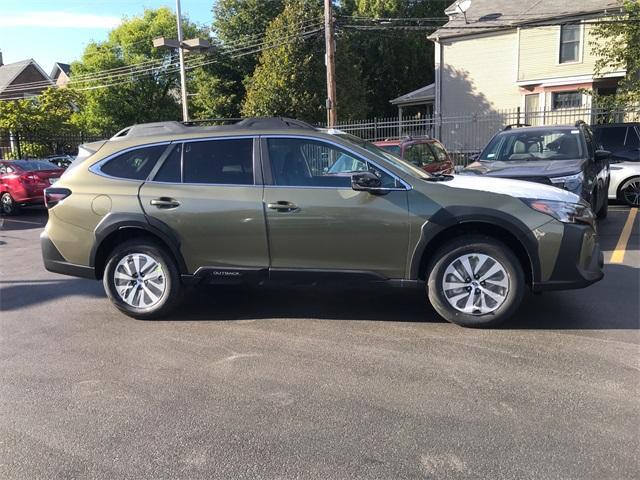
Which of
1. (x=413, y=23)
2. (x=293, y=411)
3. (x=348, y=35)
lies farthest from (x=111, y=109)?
(x=293, y=411)

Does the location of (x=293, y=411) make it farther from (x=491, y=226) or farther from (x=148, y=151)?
(x=148, y=151)

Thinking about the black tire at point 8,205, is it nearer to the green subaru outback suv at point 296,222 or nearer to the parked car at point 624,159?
the green subaru outback suv at point 296,222

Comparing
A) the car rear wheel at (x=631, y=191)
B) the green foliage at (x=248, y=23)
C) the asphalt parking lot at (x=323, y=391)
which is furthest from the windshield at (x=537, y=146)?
the green foliage at (x=248, y=23)

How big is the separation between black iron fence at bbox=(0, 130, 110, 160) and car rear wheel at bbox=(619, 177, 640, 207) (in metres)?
20.5

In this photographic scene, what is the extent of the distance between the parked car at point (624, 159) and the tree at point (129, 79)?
120 feet

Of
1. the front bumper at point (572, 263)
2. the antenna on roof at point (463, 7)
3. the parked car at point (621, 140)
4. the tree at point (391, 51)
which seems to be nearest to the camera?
the front bumper at point (572, 263)

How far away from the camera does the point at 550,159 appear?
27.2 feet

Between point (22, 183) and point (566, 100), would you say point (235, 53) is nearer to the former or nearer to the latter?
point (566, 100)

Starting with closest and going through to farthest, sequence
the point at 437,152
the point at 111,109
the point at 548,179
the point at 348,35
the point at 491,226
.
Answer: the point at 491,226
the point at 548,179
the point at 437,152
the point at 348,35
the point at 111,109

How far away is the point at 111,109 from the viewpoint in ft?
137

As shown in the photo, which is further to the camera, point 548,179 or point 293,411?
point 548,179

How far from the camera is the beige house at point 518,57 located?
2380cm

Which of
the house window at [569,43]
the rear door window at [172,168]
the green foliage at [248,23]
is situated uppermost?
the green foliage at [248,23]

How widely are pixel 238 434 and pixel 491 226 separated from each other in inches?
110
